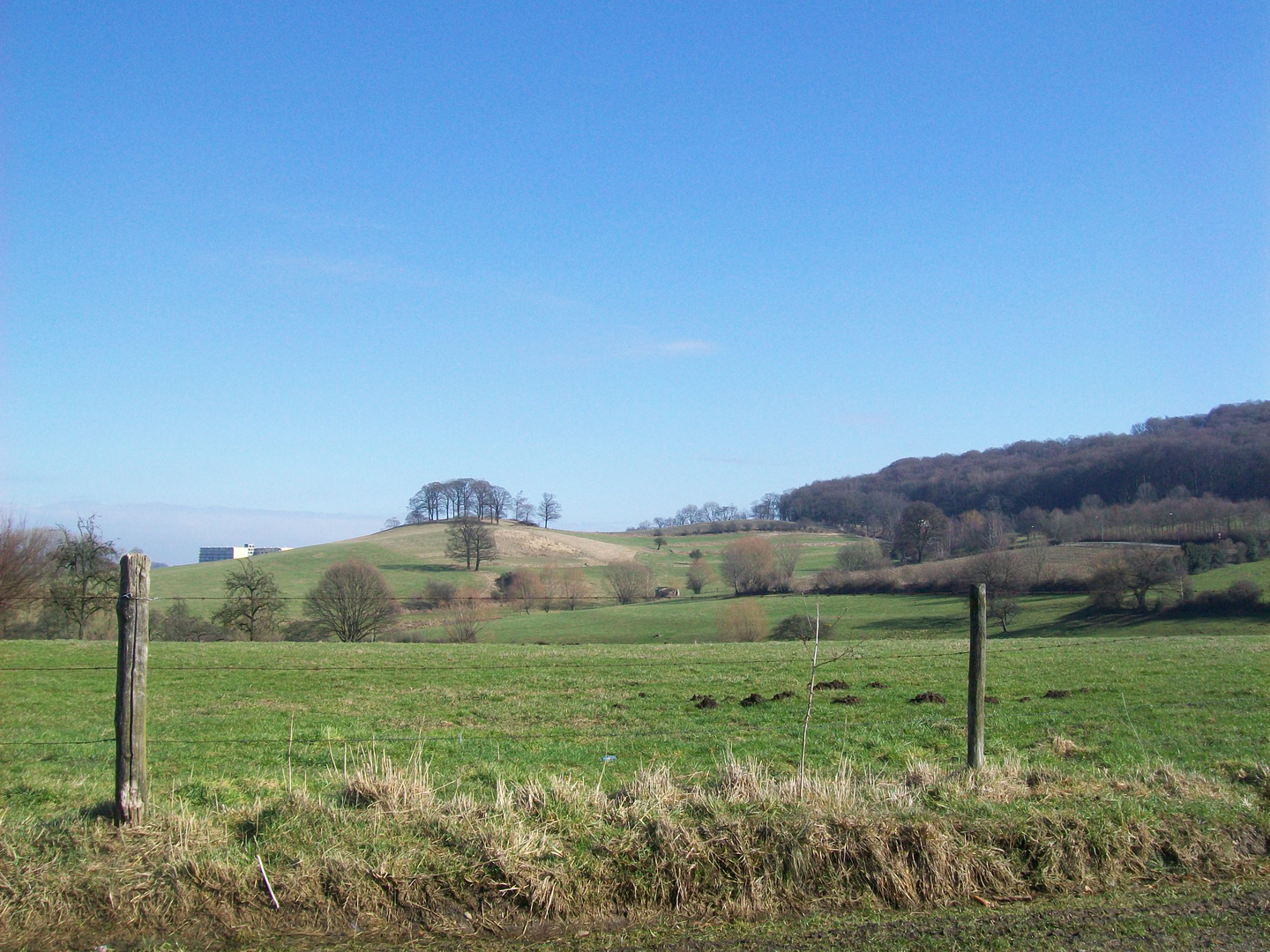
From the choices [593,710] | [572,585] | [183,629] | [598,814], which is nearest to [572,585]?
[572,585]

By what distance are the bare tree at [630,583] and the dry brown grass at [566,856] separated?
71952mm

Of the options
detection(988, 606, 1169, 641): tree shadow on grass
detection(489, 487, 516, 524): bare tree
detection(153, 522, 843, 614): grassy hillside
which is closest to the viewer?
detection(988, 606, 1169, 641): tree shadow on grass

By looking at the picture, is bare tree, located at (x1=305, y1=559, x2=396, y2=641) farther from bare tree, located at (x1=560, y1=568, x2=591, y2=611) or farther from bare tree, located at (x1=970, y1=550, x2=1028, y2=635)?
bare tree, located at (x1=970, y1=550, x2=1028, y2=635)

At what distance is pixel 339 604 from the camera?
50156 millimetres

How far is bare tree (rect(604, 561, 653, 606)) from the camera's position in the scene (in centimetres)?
7919

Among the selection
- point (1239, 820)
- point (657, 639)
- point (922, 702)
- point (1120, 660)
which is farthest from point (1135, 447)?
point (1239, 820)

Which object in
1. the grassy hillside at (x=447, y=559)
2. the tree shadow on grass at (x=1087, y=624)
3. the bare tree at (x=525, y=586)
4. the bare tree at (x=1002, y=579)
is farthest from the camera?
the grassy hillside at (x=447, y=559)

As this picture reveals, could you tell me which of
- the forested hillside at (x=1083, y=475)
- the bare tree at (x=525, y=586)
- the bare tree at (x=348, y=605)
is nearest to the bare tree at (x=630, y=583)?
the bare tree at (x=525, y=586)

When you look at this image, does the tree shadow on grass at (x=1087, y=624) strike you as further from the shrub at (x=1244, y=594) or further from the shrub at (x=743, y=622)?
the shrub at (x=743, y=622)

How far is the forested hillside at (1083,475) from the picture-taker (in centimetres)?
8735

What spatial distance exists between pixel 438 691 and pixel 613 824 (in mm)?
11533

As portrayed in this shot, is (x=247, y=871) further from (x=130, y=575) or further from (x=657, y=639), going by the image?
(x=657, y=639)

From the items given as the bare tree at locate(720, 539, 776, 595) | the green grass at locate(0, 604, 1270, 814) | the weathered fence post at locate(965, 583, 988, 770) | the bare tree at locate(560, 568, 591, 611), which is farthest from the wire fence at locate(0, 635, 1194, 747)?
the bare tree at locate(560, 568, 591, 611)

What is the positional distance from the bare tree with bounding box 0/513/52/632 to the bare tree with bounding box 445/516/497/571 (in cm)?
5279
